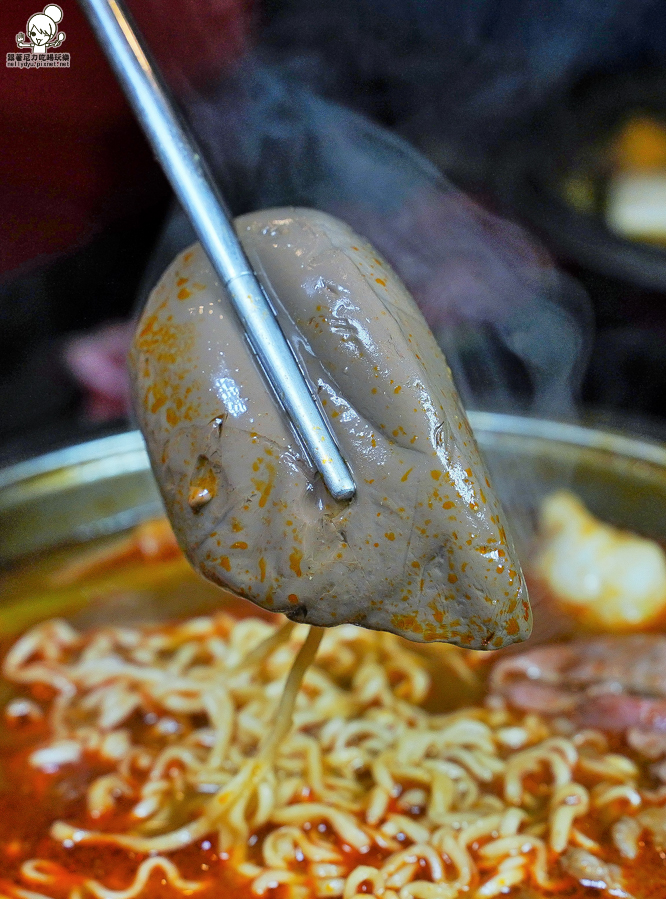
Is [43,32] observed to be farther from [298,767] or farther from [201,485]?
[298,767]

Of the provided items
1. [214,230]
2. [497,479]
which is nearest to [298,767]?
[497,479]

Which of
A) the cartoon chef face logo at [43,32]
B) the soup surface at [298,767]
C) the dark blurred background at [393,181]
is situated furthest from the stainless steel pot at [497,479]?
the cartoon chef face logo at [43,32]

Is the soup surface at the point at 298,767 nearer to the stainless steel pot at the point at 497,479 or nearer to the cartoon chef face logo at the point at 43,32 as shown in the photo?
the stainless steel pot at the point at 497,479

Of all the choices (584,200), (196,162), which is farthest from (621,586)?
(584,200)

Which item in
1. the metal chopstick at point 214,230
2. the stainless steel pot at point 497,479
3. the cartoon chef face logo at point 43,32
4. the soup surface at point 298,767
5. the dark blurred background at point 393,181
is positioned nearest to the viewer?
the metal chopstick at point 214,230

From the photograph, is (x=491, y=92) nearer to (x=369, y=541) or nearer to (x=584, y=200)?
(x=584, y=200)

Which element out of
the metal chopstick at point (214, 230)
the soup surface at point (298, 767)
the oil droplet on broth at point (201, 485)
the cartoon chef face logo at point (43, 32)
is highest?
the cartoon chef face logo at point (43, 32)
